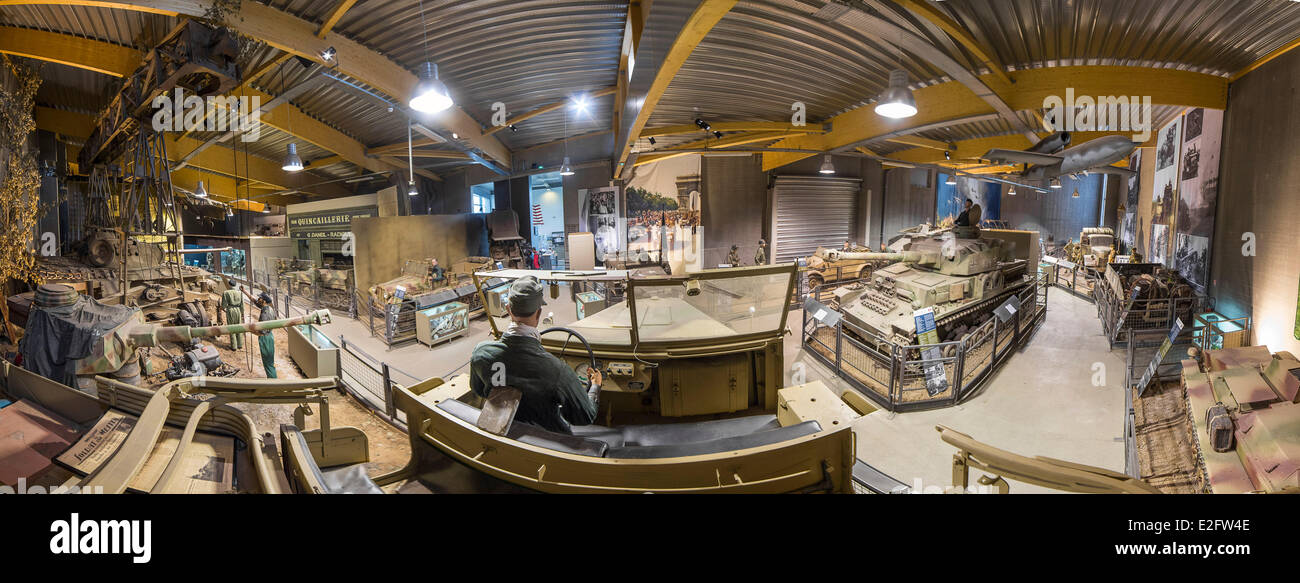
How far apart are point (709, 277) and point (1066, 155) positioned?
16.6 ft

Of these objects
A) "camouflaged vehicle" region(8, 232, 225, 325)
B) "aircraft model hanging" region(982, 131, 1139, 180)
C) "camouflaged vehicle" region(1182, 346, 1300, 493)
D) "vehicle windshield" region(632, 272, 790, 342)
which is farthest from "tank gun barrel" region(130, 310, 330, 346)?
"aircraft model hanging" region(982, 131, 1139, 180)

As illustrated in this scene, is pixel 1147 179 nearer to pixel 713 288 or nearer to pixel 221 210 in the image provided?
pixel 713 288

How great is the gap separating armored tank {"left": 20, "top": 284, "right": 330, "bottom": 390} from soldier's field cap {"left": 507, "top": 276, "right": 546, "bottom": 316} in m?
2.33

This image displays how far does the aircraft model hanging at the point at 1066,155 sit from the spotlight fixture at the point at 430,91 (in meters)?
5.74

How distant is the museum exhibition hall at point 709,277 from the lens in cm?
217

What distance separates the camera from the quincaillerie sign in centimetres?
1152

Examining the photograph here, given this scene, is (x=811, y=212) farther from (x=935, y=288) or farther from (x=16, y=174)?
(x=16, y=174)

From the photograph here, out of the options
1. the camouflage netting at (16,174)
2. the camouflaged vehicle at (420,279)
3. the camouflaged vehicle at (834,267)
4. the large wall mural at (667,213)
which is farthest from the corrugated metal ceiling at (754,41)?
the camouflaged vehicle at (420,279)

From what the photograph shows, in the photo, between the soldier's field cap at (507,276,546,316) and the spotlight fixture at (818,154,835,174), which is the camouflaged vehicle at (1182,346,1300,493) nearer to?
the spotlight fixture at (818,154,835,174)

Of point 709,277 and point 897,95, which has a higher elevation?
point 897,95

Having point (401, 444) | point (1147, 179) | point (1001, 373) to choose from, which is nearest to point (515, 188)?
point (401, 444)

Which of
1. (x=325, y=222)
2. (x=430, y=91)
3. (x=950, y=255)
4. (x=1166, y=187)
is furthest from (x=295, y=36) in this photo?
(x=1166, y=187)

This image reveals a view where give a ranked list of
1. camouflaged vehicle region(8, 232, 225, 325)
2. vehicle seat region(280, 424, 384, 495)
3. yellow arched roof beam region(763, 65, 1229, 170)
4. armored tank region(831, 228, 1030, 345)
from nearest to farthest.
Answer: vehicle seat region(280, 424, 384, 495) < yellow arched roof beam region(763, 65, 1229, 170) < camouflaged vehicle region(8, 232, 225, 325) < armored tank region(831, 228, 1030, 345)

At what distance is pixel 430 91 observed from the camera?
3.70 m
